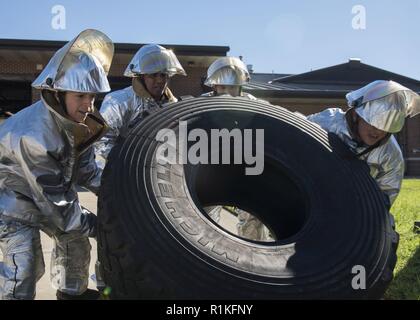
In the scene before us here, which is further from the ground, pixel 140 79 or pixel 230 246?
pixel 140 79

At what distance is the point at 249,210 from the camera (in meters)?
3.34

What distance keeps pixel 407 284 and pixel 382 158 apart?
3.31ft

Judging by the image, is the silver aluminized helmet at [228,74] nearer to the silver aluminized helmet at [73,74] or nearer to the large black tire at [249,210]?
the large black tire at [249,210]

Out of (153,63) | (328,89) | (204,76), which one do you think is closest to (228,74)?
(153,63)

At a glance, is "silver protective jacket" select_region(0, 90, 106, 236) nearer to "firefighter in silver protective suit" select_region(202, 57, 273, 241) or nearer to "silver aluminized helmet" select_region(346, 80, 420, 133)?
"silver aluminized helmet" select_region(346, 80, 420, 133)

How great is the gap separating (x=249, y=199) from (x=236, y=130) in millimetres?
587

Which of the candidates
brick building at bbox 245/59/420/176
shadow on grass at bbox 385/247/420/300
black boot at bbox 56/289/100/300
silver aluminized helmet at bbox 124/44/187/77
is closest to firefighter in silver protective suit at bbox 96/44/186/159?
silver aluminized helmet at bbox 124/44/187/77

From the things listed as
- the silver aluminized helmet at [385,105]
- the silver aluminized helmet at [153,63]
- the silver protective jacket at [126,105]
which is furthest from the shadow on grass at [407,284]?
the silver aluminized helmet at [153,63]

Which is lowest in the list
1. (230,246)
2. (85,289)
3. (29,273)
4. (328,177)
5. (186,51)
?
(85,289)

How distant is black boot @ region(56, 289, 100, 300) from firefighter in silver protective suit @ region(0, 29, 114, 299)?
38cm

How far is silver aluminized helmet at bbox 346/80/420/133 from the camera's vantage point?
315 cm

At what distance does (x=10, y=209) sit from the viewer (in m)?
2.67

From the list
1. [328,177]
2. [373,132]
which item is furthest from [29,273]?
[373,132]
